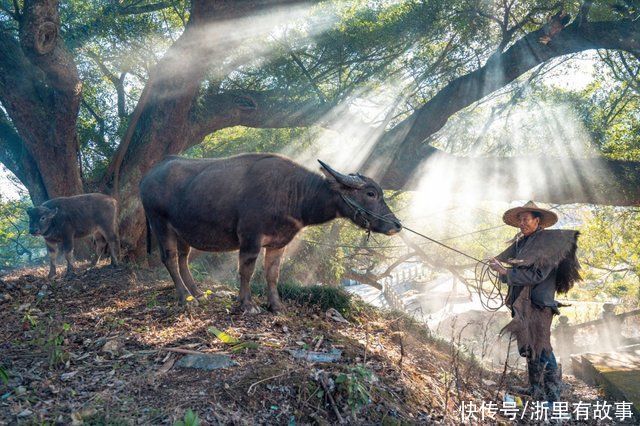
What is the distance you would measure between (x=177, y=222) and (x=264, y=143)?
24.4 ft

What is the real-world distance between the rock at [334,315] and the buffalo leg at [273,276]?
2.01 feet

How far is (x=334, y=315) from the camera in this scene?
20.8 ft

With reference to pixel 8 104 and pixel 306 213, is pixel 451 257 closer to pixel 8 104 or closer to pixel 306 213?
pixel 306 213

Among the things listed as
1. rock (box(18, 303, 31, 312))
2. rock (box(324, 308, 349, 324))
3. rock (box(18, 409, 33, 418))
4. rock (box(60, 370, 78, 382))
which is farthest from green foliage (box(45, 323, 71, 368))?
rock (box(324, 308, 349, 324))

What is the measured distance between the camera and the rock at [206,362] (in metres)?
4.16

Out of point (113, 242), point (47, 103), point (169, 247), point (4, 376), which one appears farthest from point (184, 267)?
point (47, 103)

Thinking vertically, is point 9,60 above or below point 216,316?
above

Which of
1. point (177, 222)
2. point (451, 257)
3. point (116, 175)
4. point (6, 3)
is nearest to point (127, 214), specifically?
point (116, 175)

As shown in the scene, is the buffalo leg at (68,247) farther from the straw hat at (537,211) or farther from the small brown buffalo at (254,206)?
the straw hat at (537,211)

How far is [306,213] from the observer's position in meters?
6.00

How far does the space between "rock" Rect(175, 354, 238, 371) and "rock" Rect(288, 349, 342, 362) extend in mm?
→ 618

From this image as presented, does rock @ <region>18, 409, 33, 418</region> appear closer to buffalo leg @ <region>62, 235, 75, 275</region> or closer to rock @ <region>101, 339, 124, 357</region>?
rock @ <region>101, 339, 124, 357</region>

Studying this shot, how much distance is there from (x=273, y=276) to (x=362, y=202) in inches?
57.9

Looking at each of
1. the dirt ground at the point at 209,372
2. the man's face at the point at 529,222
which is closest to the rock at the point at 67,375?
the dirt ground at the point at 209,372
